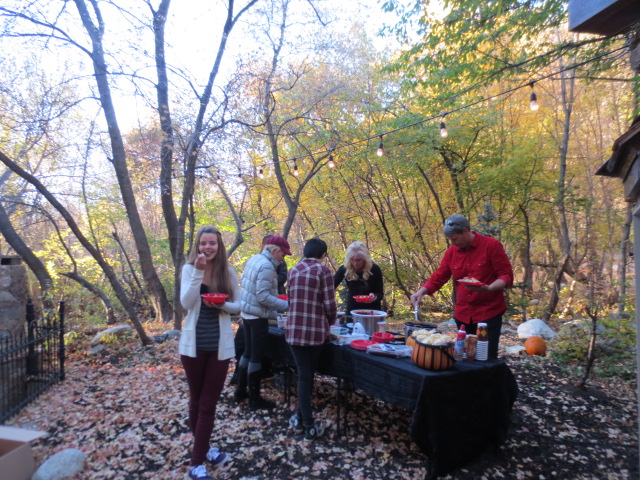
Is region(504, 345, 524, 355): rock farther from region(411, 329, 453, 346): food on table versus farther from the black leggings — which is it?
the black leggings

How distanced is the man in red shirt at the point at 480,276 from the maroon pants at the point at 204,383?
173cm

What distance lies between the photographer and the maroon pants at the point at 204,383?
2410 millimetres

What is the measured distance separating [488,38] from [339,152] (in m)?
3.96

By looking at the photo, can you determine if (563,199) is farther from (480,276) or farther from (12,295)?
(12,295)

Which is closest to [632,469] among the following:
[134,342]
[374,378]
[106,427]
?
[374,378]

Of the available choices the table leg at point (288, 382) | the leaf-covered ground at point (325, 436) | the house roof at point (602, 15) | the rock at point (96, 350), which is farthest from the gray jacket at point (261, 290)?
the rock at point (96, 350)

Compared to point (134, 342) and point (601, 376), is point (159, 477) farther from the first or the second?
point (601, 376)

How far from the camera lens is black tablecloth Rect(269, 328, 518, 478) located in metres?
2.36

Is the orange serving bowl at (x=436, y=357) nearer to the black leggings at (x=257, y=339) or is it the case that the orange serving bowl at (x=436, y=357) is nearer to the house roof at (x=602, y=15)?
the black leggings at (x=257, y=339)

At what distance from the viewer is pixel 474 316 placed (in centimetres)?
303

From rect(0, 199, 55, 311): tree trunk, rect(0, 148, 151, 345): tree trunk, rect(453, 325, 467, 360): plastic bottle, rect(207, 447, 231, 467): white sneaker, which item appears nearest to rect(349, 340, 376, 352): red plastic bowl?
rect(453, 325, 467, 360): plastic bottle

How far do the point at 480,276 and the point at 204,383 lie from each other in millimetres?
2270

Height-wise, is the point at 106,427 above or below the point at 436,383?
below

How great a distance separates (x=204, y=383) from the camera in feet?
8.06
